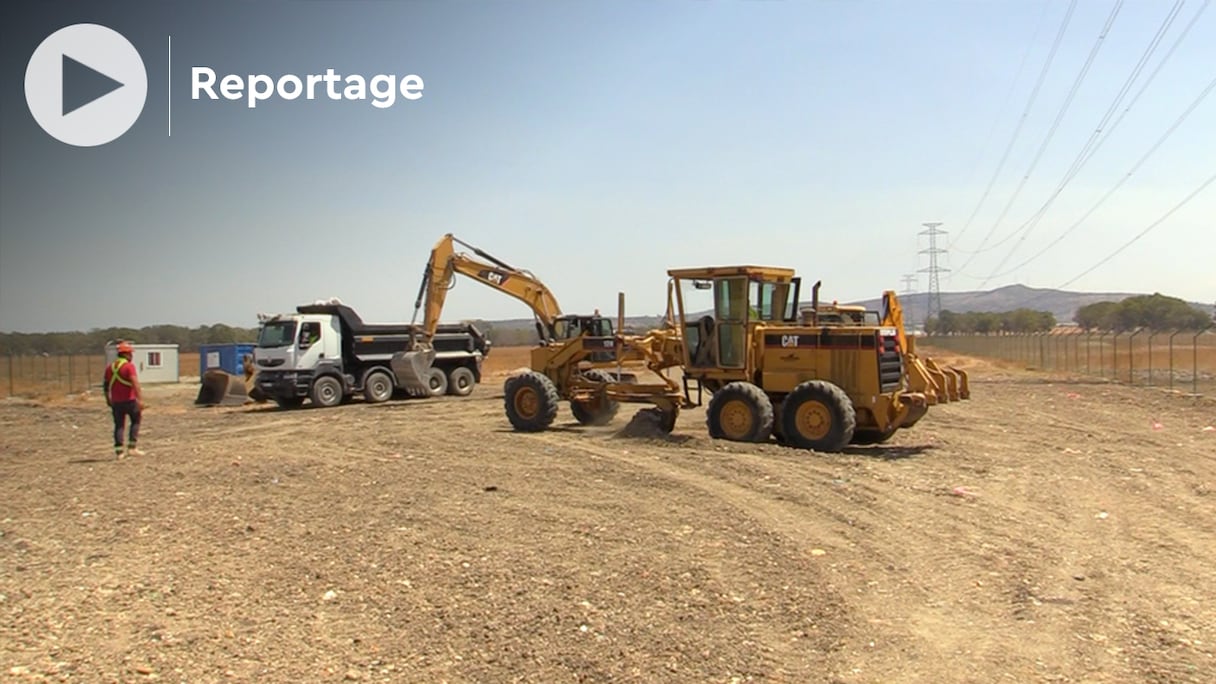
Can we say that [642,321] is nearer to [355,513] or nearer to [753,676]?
[355,513]

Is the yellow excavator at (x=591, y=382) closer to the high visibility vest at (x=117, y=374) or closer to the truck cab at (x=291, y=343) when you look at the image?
the high visibility vest at (x=117, y=374)

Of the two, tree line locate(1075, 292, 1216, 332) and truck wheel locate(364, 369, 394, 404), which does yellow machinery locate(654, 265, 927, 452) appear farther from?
tree line locate(1075, 292, 1216, 332)

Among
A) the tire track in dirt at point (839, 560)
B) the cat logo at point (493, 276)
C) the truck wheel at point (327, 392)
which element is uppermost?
the cat logo at point (493, 276)

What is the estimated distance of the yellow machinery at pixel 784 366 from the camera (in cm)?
1432

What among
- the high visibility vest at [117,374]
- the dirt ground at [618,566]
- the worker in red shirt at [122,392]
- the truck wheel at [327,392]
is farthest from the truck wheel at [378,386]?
the high visibility vest at [117,374]

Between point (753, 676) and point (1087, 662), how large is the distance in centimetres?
186

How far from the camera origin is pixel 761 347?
50.6ft

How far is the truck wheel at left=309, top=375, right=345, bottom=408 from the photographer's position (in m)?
26.4

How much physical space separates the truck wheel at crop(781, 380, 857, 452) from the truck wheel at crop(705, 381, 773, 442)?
0.29 m

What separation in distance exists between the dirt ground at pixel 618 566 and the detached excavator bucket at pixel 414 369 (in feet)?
42.5

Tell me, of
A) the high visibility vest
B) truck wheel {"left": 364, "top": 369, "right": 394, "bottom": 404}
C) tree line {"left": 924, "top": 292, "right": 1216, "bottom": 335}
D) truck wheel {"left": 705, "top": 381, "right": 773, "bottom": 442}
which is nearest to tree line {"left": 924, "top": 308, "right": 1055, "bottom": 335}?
tree line {"left": 924, "top": 292, "right": 1216, "bottom": 335}

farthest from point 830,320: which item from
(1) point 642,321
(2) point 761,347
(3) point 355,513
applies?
(3) point 355,513

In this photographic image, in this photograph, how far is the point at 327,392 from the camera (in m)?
26.6

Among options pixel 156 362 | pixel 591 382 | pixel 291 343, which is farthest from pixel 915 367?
pixel 156 362
